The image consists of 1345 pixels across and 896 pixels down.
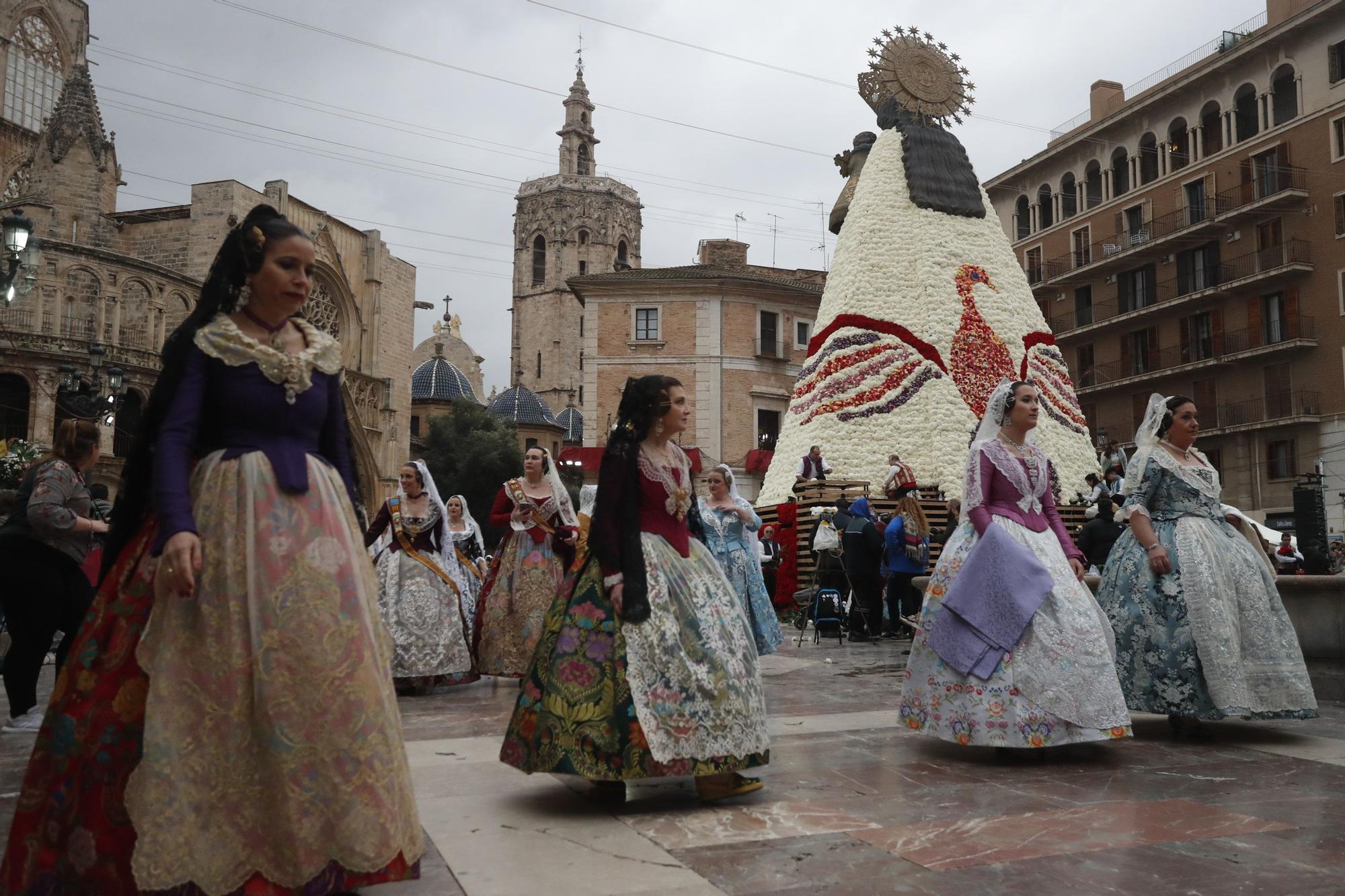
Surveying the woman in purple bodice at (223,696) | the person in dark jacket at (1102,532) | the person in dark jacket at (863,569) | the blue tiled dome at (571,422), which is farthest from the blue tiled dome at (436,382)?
the woman in purple bodice at (223,696)

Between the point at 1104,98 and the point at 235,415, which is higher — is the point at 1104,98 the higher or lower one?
the higher one

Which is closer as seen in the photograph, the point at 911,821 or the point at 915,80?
the point at 911,821

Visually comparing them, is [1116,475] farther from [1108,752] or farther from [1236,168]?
[1236,168]

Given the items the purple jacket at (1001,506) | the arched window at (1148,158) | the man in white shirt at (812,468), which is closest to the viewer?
the purple jacket at (1001,506)

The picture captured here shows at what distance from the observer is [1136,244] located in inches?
1337

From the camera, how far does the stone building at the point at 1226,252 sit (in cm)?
2867

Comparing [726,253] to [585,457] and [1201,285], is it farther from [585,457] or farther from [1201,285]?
[1201,285]

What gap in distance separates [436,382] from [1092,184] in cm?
3451

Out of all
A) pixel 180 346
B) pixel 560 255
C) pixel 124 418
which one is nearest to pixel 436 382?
pixel 560 255

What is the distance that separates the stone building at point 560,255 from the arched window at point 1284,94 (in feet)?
163

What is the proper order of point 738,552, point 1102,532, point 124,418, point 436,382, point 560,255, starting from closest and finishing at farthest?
point 738,552 < point 1102,532 < point 124,418 < point 436,382 < point 560,255

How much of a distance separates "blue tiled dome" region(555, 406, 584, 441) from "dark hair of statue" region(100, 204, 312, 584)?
60.7 metres

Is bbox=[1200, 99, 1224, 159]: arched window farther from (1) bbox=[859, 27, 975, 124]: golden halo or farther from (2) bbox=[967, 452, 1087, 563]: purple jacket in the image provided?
(2) bbox=[967, 452, 1087, 563]: purple jacket

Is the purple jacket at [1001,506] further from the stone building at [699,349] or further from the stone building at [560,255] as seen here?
the stone building at [560,255]
